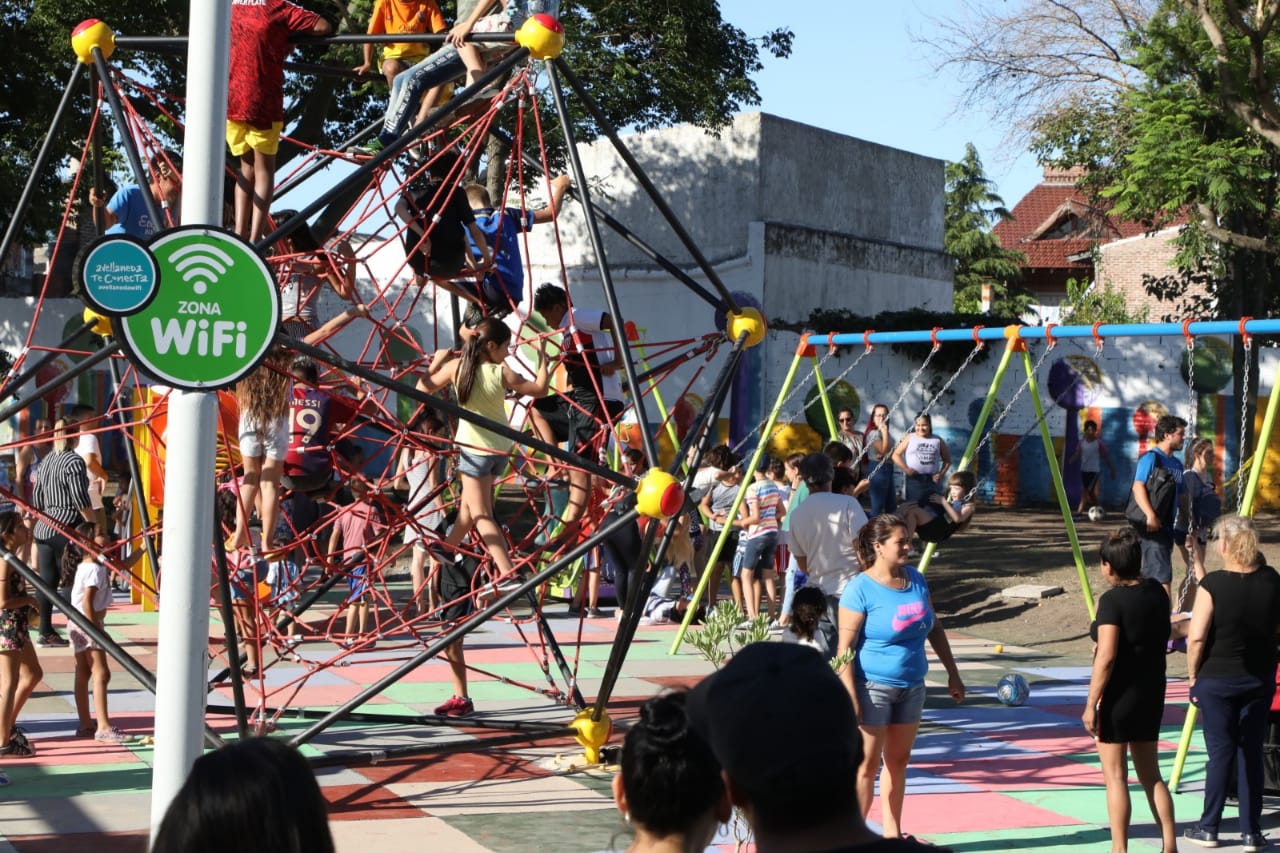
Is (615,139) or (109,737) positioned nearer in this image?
(615,139)

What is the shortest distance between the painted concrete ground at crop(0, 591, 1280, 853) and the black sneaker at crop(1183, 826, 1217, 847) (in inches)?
5.2

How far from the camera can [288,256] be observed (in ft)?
24.3

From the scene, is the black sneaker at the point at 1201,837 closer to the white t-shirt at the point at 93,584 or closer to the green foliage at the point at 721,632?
the green foliage at the point at 721,632

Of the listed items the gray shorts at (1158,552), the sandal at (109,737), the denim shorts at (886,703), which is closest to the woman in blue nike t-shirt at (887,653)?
the denim shorts at (886,703)

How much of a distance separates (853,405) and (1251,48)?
9.32 metres

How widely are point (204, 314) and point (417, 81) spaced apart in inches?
143

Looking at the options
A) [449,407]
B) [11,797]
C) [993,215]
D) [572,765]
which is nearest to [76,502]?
[11,797]

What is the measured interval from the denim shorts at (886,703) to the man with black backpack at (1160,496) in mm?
4758

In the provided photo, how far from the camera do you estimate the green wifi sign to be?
443 centimetres

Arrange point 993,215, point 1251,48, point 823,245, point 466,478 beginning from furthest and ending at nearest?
point 993,215, point 823,245, point 1251,48, point 466,478

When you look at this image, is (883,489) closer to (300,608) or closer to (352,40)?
(300,608)

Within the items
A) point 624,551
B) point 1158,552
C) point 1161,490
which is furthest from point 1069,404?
point 624,551

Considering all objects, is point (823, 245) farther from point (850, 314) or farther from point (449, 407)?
point (449, 407)

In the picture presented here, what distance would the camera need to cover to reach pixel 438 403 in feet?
21.0
